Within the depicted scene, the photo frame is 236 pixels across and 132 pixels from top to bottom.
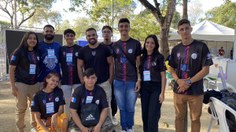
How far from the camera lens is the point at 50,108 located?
3885 millimetres

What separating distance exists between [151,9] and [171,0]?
2.00ft

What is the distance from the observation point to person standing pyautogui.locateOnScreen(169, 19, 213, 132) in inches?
144

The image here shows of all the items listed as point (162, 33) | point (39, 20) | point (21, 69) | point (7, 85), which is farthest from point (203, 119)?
point (39, 20)

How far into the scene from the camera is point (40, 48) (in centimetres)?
448

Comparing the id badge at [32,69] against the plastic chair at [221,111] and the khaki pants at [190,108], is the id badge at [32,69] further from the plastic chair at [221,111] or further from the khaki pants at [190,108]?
the plastic chair at [221,111]

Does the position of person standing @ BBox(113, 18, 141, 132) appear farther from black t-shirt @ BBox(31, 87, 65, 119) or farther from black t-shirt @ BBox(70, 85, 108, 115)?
black t-shirt @ BBox(31, 87, 65, 119)

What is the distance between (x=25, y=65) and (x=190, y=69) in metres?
2.55

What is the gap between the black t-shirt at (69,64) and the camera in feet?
15.0

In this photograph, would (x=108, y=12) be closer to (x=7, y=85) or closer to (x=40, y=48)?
(x=7, y=85)

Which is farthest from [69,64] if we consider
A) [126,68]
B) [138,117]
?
[138,117]

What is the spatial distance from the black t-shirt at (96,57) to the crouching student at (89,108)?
0.60m

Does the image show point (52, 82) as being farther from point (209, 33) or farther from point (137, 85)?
point (209, 33)

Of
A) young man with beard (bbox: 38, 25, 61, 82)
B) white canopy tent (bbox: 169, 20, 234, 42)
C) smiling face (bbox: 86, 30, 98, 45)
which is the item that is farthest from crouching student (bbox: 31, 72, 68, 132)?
white canopy tent (bbox: 169, 20, 234, 42)

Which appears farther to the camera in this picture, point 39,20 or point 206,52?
point 39,20
